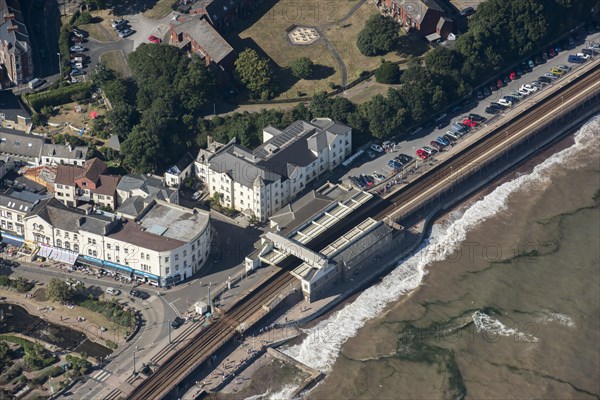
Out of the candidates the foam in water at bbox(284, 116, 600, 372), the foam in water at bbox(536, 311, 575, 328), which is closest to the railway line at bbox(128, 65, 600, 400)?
the foam in water at bbox(284, 116, 600, 372)

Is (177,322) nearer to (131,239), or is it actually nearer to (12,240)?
(131,239)

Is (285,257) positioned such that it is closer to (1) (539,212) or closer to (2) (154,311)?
(2) (154,311)

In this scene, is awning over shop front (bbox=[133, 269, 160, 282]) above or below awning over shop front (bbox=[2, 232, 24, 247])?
below

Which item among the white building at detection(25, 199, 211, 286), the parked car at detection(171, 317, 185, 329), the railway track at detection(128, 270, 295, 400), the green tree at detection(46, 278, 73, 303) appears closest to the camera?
the railway track at detection(128, 270, 295, 400)

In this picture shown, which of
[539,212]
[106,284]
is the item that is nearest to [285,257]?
[106,284]

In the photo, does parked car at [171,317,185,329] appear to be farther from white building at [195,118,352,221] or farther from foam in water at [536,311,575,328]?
foam in water at [536,311,575,328]

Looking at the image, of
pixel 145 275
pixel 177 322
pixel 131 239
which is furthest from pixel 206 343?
pixel 131 239

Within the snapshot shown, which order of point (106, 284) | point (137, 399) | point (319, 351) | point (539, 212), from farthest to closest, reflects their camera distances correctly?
1. point (539, 212)
2. point (106, 284)
3. point (319, 351)
4. point (137, 399)
